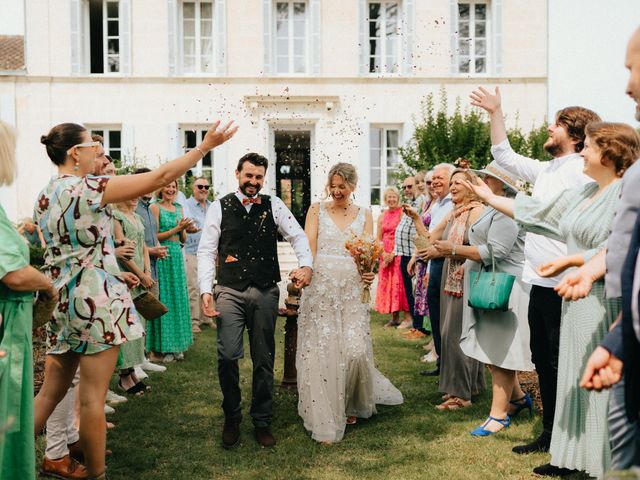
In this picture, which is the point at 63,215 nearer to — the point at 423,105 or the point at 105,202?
the point at 105,202

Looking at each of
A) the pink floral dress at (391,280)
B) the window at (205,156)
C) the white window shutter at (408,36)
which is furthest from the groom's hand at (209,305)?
the white window shutter at (408,36)

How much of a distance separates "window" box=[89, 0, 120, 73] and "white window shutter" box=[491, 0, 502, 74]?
438 inches

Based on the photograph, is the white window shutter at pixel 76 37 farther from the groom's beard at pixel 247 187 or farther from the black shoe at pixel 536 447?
the black shoe at pixel 536 447

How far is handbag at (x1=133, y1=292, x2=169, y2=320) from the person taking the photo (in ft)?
18.5

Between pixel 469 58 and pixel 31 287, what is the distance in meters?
18.7

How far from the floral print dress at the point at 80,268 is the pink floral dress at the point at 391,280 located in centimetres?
708

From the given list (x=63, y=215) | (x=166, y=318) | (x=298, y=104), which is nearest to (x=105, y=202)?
(x=63, y=215)

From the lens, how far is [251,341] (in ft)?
18.0

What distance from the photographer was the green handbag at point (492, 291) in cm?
522

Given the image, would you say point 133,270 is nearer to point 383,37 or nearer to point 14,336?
point 14,336

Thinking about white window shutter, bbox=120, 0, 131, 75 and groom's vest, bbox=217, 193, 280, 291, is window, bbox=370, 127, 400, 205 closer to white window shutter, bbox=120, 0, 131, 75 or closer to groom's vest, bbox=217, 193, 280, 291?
white window shutter, bbox=120, 0, 131, 75

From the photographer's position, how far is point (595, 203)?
377 centimetres

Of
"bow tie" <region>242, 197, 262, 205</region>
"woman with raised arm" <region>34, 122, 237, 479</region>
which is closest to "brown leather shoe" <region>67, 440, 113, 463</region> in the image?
"woman with raised arm" <region>34, 122, 237, 479</region>

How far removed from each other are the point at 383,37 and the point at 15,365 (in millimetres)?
18218
